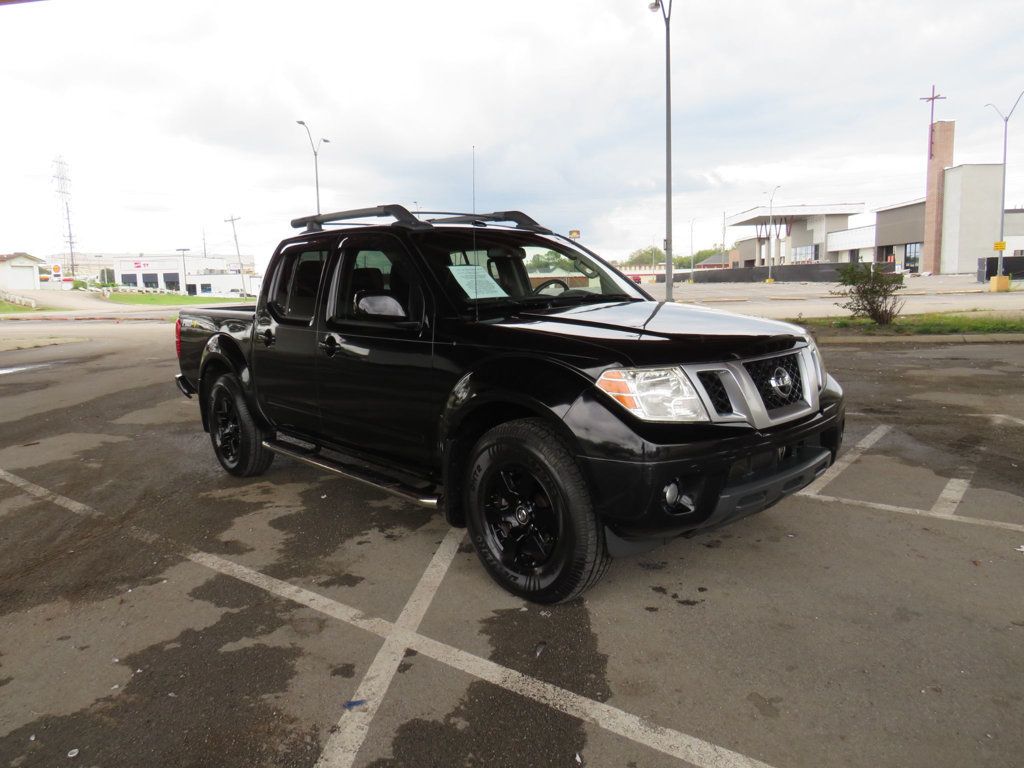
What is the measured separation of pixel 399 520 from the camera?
15.4 feet

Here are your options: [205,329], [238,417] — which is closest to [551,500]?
[238,417]

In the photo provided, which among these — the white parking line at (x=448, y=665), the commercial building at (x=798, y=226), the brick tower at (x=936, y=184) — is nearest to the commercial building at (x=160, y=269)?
the commercial building at (x=798, y=226)

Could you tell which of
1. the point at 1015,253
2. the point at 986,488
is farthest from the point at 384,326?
the point at 1015,253

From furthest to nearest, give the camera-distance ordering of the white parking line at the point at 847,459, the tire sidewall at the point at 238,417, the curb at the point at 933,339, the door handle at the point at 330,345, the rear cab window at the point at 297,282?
the curb at the point at 933,339, the tire sidewall at the point at 238,417, the white parking line at the point at 847,459, the rear cab window at the point at 297,282, the door handle at the point at 330,345

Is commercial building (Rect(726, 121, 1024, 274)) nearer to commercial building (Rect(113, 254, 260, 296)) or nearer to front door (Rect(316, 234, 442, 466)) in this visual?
front door (Rect(316, 234, 442, 466))

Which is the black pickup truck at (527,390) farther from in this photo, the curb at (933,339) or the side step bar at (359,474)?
the curb at (933,339)

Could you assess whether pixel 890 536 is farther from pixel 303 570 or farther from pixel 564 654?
pixel 303 570

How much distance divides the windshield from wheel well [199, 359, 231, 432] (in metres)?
2.52

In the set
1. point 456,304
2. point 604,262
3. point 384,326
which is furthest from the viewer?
point 604,262

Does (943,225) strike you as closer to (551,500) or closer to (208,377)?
(208,377)

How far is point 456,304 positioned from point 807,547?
2362mm

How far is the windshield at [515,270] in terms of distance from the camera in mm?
3961

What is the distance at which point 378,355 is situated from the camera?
407cm

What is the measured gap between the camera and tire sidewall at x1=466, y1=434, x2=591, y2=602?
3113 mm
